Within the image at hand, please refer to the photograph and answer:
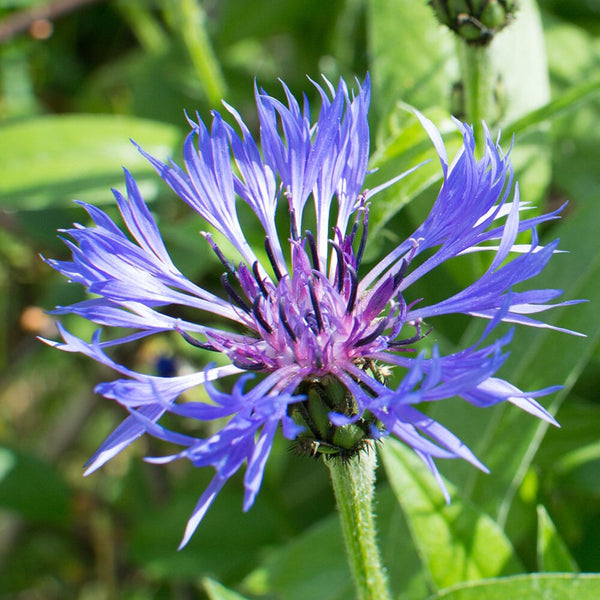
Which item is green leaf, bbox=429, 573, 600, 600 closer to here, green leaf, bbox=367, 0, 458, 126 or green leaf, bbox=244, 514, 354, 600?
green leaf, bbox=244, 514, 354, 600

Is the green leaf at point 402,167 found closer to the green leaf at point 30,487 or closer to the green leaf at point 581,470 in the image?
the green leaf at point 581,470

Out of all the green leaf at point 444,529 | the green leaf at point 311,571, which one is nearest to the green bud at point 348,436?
the green leaf at point 444,529

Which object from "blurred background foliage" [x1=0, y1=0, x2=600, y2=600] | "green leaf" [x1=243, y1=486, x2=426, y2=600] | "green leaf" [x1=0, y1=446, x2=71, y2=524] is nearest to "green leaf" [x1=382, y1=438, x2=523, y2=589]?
"blurred background foliage" [x1=0, y1=0, x2=600, y2=600]

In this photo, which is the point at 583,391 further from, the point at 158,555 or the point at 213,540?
the point at 158,555

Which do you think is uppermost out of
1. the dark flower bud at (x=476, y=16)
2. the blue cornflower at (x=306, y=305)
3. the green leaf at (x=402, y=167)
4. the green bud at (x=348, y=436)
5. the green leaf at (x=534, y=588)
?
the dark flower bud at (x=476, y=16)

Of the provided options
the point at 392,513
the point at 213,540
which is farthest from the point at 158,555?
the point at 392,513

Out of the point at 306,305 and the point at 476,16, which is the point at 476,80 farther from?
the point at 306,305
